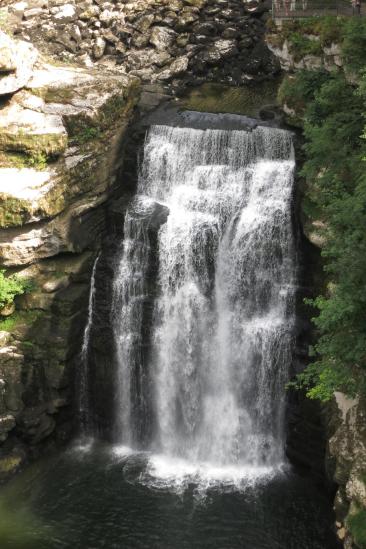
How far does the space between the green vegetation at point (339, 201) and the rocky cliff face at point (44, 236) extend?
8.92 meters

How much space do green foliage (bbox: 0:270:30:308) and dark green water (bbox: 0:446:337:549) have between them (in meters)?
6.78

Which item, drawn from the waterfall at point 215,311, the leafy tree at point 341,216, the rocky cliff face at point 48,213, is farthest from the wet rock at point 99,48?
the leafy tree at point 341,216

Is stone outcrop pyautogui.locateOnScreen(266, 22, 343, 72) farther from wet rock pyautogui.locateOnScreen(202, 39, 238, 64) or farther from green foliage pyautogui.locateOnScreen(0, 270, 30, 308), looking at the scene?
green foliage pyautogui.locateOnScreen(0, 270, 30, 308)

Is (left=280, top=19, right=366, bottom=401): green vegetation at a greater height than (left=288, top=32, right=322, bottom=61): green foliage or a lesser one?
lesser

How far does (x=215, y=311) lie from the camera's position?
25.1 metres

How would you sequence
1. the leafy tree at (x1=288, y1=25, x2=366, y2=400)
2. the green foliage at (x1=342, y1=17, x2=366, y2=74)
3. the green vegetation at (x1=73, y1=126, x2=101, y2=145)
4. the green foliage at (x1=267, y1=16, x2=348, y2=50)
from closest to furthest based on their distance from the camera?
the leafy tree at (x1=288, y1=25, x2=366, y2=400)
the green foliage at (x1=342, y1=17, x2=366, y2=74)
the green foliage at (x1=267, y1=16, x2=348, y2=50)
the green vegetation at (x1=73, y1=126, x2=101, y2=145)

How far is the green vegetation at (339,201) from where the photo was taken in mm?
15562

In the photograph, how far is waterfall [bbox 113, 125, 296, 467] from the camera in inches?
→ 960

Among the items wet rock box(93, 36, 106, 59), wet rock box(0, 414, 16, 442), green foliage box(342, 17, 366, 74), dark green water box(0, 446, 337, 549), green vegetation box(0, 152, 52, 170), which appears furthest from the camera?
wet rock box(93, 36, 106, 59)

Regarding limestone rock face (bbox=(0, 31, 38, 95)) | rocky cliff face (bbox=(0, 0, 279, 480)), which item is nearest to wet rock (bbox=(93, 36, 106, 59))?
rocky cliff face (bbox=(0, 0, 279, 480))

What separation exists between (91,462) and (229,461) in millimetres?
5317

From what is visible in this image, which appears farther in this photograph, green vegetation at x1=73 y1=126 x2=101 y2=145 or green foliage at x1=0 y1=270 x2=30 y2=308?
green vegetation at x1=73 y1=126 x2=101 y2=145

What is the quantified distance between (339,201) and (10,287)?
13.9 metres

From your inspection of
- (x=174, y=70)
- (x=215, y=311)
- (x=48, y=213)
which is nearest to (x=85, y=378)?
(x=215, y=311)
